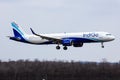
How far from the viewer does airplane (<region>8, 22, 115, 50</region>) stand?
10139 centimetres

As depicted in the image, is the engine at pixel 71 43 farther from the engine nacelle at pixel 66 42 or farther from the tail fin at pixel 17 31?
the tail fin at pixel 17 31

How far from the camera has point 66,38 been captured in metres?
105

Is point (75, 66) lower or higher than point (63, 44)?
lower

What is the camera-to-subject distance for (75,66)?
71.1 m

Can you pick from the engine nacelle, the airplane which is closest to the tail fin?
the airplane

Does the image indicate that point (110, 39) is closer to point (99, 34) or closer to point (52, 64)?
point (99, 34)

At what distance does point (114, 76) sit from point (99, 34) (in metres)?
39.5

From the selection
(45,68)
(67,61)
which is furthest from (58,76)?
(67,61)

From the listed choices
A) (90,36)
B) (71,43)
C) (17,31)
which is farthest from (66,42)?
(17,31)

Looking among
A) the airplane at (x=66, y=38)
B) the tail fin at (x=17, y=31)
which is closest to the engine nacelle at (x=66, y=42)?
the airplane at (x=66, y=38)

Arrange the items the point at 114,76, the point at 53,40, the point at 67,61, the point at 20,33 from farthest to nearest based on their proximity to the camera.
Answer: the point at 20,33
the point at 53,40
the point at 67,61
the point at 114,76

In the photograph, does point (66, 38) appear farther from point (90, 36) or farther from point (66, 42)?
point (90, 36)

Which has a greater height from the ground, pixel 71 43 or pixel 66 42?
Answer: pixel 66 42

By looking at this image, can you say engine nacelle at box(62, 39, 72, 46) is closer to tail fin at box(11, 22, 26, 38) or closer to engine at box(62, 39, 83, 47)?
engine at box(62, 39, 83, 47)
